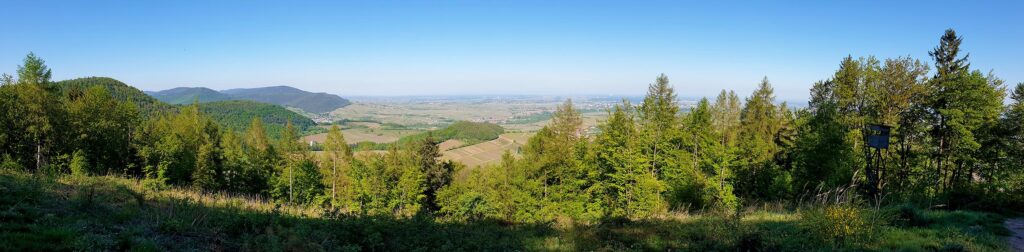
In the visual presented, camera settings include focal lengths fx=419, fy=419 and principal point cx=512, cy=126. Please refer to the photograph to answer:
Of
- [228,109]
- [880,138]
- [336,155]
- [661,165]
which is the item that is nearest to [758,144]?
[661,165]

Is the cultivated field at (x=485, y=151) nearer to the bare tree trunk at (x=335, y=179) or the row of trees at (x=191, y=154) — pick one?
the row of trees at (x=191, y=154)

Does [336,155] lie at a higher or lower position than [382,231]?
lower

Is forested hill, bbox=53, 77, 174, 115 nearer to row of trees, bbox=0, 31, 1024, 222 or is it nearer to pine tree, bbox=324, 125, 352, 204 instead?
row of trees, bbox=0, 31, 1024, 222

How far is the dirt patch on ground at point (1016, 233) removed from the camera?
7.58 m

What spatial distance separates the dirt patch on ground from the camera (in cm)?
758

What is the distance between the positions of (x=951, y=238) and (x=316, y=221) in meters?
12.1

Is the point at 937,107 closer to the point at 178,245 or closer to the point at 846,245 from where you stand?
the point at 846,245

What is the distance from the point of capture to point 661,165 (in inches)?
875

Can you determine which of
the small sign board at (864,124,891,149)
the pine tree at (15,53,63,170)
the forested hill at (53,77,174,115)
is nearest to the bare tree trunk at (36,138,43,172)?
the pine tree at (15,53,63,170)

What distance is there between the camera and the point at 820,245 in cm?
739

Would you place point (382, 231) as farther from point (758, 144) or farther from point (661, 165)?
point (758, 144)

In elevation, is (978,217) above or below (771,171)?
above

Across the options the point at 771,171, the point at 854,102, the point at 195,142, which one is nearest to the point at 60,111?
the point at 195,142

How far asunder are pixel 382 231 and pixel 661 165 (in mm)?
17478
